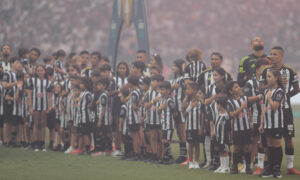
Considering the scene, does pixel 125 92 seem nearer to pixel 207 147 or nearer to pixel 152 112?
pixel 152 112

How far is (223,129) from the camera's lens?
337 inches

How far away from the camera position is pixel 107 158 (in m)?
10.7

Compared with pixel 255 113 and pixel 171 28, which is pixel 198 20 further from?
pixel 255 113

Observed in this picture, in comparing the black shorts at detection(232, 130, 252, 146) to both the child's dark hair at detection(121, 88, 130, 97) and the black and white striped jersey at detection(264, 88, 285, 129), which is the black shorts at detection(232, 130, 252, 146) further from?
the child's dark hair at detection(121, 88, 130, 97)

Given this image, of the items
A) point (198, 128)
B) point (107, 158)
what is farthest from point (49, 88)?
point (198, 128)

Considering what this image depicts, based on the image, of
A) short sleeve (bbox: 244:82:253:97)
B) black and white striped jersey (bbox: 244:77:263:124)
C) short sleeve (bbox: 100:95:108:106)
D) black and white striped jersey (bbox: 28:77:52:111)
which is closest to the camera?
black and white striped jersey (bbox: 244:77:263:124)

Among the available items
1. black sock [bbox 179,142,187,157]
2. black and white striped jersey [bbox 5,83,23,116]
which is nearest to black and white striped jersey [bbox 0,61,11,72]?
black and white striped jersey [bbox 5,83,23,116]

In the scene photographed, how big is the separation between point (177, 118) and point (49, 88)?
2855 millimetres

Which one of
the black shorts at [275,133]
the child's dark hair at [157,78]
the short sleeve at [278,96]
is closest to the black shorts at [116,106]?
the child's dark hair at [157,78]

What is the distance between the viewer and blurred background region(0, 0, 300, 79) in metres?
29.4

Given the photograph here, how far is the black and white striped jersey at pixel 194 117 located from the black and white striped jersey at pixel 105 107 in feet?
6.98

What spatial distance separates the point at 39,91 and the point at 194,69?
348cm

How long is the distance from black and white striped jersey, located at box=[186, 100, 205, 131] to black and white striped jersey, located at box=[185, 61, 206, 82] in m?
0.80

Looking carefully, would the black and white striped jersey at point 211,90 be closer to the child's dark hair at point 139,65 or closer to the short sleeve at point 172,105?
the short sleeve at point 172,105
